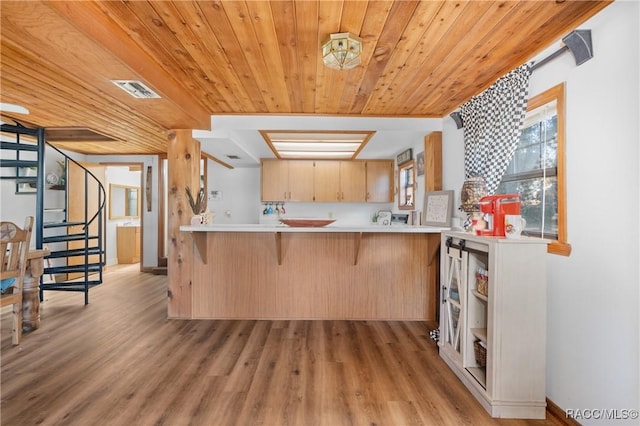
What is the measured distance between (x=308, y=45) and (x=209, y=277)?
250 centimetres

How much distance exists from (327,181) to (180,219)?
2.65 meters

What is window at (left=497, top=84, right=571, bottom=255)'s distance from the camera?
5.67 ft

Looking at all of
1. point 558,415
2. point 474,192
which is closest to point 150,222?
point 474,192

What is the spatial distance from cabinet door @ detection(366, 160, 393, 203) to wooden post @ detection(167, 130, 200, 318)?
2936mm

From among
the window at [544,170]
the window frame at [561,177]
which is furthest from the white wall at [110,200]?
the window frame at [561,177]

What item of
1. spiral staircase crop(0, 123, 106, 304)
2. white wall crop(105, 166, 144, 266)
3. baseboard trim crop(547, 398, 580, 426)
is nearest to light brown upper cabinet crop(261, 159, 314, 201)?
spiral staircase crop(0, 123, 106, 304)

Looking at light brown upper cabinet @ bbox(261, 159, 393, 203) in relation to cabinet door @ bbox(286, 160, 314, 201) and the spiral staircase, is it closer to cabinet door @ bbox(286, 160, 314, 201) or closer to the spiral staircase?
cabinet door @ bbox(286, 160, 314, 201)

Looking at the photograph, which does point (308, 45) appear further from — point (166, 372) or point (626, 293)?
point (166, 372)

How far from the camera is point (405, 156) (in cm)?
438

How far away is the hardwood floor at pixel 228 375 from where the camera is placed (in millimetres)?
1745

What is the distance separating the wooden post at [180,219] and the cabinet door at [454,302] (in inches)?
99.0

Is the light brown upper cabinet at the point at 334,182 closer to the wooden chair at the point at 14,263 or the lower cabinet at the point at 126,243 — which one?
the wooden chair at the point at 14,263

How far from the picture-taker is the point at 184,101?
100 inches

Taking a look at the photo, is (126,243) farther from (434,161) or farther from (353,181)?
(434,161)
